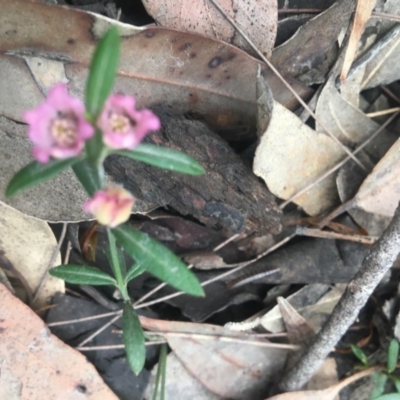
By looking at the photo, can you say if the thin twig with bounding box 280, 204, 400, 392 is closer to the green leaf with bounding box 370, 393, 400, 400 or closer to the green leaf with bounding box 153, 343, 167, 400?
the green leaf with bounding box 370, 393, 400, 400

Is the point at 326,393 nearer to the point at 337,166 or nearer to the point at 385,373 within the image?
the point at 385,373

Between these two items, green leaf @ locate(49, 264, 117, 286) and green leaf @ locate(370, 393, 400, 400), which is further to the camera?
green leaf @ locate(370, 393, 400, 400)

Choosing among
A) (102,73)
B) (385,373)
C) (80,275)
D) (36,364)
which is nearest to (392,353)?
(385,373)

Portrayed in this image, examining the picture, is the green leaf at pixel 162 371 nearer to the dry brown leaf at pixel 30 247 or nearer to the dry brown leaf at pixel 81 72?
the dry brown leaf at pixel 30 247

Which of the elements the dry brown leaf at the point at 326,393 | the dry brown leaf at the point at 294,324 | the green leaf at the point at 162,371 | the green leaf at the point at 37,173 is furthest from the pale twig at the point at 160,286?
the green leaf at the point at 37,173

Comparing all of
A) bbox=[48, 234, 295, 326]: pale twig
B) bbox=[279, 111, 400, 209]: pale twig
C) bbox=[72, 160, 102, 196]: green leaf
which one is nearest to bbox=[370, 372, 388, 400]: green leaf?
bbox=[48, 234, 295, 326]: pale twig
